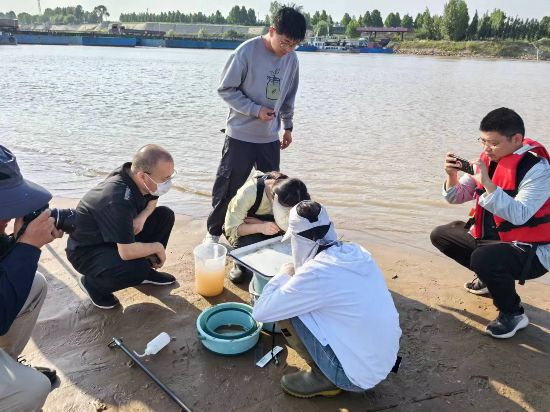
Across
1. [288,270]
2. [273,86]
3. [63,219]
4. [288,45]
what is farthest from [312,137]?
[63,219]

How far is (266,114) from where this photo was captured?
398cm

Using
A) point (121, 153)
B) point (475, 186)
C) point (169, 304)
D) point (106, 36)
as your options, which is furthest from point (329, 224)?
point (106, 36)

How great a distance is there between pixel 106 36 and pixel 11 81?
73792mm

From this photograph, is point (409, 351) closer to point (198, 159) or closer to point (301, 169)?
point (301, 169)

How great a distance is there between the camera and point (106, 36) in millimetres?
85438

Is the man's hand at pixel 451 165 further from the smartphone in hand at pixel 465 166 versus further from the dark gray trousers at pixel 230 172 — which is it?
the dark gray trousers at pixel 230 172

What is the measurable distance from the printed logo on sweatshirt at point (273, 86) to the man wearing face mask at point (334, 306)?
7.20ft

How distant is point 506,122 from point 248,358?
233cm

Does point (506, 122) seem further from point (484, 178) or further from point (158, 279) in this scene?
point (158, 279)

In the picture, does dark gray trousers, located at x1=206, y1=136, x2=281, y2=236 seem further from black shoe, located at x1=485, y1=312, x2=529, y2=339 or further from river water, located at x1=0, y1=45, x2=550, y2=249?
black shoe, located at x1=485, y1=312, x2=529, y2=339

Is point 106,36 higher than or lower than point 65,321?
higher

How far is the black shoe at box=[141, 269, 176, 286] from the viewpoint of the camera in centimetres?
362

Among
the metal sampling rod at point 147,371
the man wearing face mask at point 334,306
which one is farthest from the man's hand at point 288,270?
the metal sampling rod at point 147,371

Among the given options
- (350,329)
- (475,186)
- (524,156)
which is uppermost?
(524,156)
